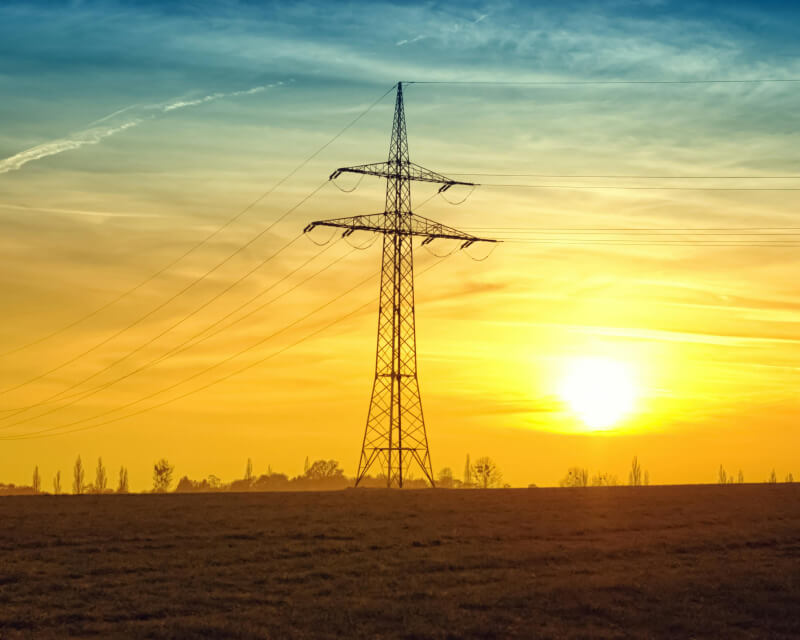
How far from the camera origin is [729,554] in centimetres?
4688

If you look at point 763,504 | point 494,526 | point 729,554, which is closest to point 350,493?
point 494,526

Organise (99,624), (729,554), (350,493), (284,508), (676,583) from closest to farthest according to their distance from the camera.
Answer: (99,624)
(676,583)
(729,554)
(284,508)
(350,493)

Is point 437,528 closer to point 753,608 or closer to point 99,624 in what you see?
point 753,608

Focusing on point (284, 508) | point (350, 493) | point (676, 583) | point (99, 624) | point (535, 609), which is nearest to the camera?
point (99, 624)

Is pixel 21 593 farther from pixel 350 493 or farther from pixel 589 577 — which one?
pixel 350 493

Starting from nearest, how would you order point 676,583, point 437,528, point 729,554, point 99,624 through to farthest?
point 99,624, point 676,583, point 729,554, point 437,528

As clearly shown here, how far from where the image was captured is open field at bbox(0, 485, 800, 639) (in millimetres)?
31906

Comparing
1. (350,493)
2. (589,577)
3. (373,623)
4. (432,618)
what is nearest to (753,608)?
(589,577)

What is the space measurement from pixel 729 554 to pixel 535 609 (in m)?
17.1

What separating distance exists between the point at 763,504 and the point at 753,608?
3684cm

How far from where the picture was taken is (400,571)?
4100 cm

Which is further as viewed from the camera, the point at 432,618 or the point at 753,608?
the point at 753,608

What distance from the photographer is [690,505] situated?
6938 cm

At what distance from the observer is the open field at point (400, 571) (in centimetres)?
3191
